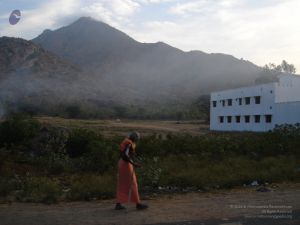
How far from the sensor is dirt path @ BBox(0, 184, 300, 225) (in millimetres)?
7996

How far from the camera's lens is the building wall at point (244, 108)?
45.6m

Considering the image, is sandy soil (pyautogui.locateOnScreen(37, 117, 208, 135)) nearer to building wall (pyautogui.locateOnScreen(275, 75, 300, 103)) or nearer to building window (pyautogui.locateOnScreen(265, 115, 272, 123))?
building window (pyautogui.locateOnScreen(265, 115, 272, 123))

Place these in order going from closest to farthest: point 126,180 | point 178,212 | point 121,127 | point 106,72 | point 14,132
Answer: point 178,212 < point 126,180 < point 14,132 < point 121,127 < point 106,72

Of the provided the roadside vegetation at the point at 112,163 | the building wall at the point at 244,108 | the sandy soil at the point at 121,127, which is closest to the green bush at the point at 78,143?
the roadside vegetation at the point at 112,163

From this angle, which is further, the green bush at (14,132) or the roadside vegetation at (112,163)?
the green bush at (14,132)

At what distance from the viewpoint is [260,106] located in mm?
46844

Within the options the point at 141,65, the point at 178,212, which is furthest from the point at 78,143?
the point at 141,65

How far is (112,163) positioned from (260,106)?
34179 millimetres

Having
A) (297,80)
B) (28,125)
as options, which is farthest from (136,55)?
(28,125)

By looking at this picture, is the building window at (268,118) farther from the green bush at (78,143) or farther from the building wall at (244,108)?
the green bush at (78,143)

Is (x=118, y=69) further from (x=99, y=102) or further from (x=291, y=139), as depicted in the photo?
(x=291, y=139)

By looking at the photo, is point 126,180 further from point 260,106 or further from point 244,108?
point 244,108

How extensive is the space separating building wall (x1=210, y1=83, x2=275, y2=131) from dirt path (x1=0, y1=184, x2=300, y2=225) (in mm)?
34886

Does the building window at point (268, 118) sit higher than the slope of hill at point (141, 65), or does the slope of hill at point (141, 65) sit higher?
the slope of hill at point (141, 65)
